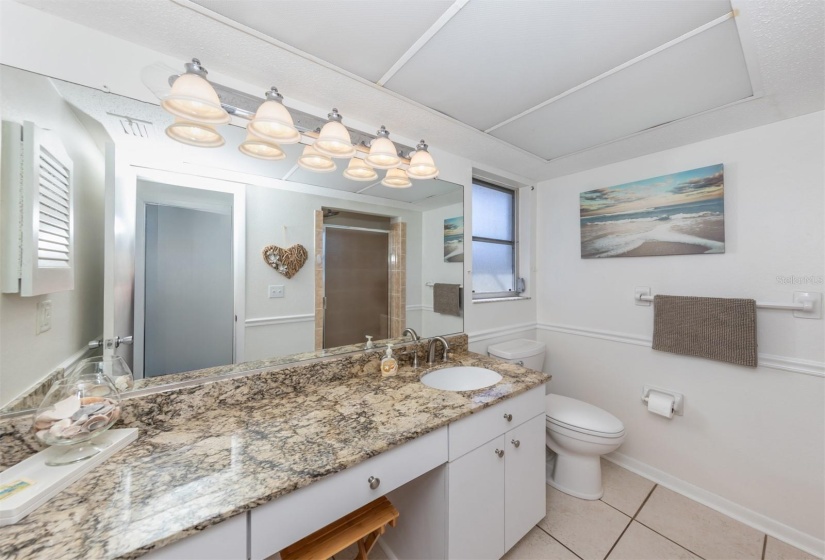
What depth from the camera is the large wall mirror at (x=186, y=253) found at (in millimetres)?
902

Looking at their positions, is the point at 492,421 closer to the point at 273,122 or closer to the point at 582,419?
the point at 582,419

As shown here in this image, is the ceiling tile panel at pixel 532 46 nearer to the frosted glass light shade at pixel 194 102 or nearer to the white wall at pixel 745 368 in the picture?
the frosted glass light shade at pixel 194 102

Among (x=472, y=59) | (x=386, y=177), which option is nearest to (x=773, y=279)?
(x=472, y=59)

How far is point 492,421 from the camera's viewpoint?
1252 millimetres

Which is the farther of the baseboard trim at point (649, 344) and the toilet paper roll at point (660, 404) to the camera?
the toilet paper roll at point (660, 404)

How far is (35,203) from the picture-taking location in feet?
2.74

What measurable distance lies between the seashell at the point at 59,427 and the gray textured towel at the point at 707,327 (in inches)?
105

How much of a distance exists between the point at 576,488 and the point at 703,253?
1.59 meters

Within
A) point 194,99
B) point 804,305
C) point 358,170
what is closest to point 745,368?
point 804,305

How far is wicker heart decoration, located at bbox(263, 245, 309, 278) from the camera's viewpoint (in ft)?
4.25

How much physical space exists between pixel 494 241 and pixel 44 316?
241 cm

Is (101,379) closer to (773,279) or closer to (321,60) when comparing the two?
(321,60)

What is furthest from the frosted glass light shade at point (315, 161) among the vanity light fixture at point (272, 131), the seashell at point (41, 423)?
the seashell at point (41, 423)

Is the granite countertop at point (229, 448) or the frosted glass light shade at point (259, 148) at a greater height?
the frosted glass light shade at point (259, 148)
